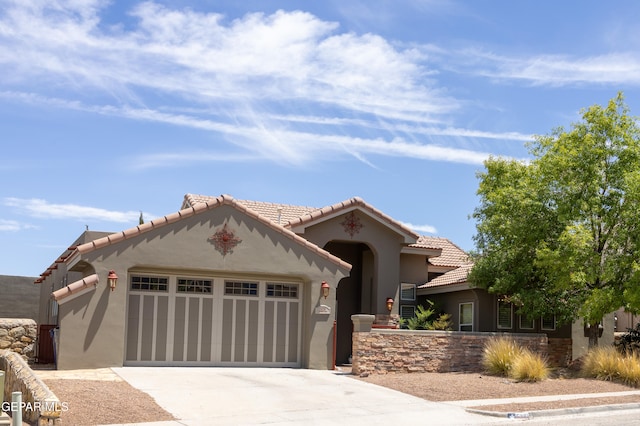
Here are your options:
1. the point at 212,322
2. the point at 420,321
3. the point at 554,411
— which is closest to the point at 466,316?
the point at 420,321

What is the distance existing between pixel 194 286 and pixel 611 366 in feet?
39.1

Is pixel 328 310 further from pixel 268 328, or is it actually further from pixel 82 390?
pixel 82 390

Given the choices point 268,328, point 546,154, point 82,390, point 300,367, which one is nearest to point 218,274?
point 268,328

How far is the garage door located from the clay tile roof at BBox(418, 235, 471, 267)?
7835mm

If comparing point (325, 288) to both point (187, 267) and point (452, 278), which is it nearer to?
point (187, 267)

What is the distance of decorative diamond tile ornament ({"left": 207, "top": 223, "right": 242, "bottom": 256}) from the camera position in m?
21.8

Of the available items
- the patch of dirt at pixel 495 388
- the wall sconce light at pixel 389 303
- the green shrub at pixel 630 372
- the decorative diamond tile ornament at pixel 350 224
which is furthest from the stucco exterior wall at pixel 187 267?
the green shrub at pixel 630 372

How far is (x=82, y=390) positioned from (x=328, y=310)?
8.83 meters

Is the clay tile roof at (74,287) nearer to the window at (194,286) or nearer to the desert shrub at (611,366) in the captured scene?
the window at (194,286)

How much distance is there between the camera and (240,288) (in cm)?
2259

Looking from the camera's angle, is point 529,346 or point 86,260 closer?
point 86,260

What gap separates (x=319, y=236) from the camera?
86.4ft

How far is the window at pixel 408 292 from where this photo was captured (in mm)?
28881

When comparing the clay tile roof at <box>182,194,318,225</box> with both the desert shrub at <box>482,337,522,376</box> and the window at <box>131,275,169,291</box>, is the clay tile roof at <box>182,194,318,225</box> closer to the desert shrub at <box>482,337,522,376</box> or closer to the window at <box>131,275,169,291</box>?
the window at <box>131,275,169,291</box>
